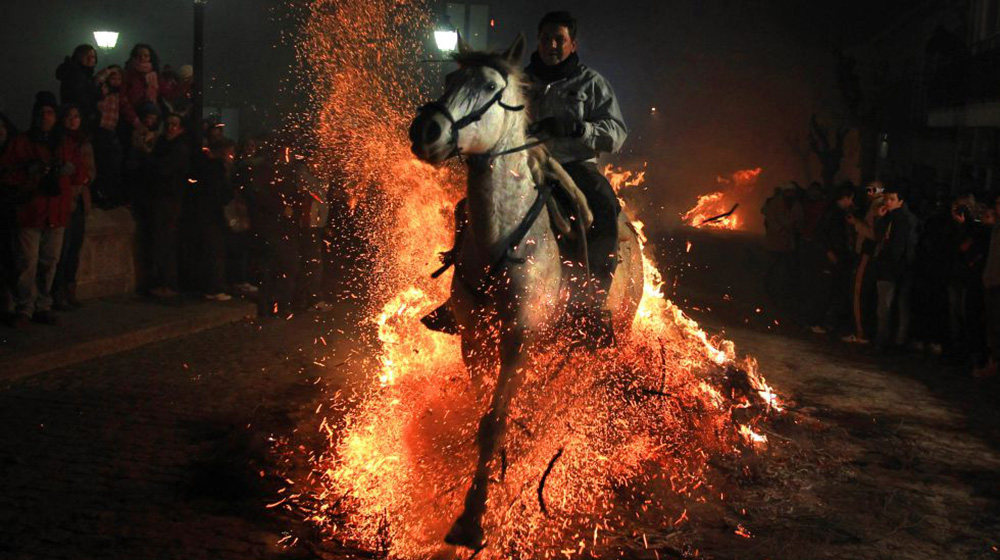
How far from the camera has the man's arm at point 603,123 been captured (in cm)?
622

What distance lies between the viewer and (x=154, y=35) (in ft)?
87.0

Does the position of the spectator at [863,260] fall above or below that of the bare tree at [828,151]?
below

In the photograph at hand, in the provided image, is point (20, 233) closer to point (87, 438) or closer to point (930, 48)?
point (87, 438)

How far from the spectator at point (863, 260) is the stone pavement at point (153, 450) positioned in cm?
749

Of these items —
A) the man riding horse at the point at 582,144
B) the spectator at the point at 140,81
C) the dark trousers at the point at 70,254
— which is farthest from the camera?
the spectator at the point at 140,81

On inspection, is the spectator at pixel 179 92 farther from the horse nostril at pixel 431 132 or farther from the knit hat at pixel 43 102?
the horse nostril at pixel 431 132

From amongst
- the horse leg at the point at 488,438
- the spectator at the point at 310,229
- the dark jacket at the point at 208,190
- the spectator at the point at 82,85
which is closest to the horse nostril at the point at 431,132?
the horse leg at the point at 488,438

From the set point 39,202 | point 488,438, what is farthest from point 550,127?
point 39,202

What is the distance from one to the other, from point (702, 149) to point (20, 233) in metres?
43.0

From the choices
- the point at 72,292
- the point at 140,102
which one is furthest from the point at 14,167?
the point at 140,102

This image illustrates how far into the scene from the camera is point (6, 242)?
10227 millimetres

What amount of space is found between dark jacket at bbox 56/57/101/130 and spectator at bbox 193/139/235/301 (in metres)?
1.59

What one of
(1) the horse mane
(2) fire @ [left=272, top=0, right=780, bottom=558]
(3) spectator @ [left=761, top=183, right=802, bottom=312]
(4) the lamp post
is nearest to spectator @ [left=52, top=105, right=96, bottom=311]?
(4) the lamp post

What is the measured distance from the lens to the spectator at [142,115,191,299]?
12469 mm
